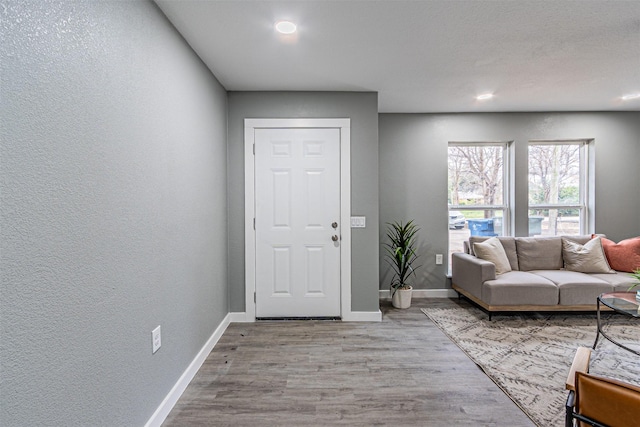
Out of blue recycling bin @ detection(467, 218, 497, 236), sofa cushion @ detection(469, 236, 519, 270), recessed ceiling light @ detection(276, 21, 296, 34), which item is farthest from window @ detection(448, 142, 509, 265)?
recessed ceiling light @ detection(276, 21, 296, 34)

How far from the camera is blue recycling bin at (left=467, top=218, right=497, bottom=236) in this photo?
14.9 ft

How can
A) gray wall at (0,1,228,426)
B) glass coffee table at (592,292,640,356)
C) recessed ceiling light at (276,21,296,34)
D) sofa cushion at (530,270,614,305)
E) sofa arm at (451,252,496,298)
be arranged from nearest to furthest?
gray wall at (0,1,228,426) → recessed ceiling light at (276,21,296,34) → glass coffee table at (592,292,640,356) → sofa cushion at (530,270,614,305) → sofa arm at (451,252,496,298)

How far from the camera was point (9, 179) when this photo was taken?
0.96 m

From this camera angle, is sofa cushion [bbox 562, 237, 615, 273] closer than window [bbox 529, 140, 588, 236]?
Yes

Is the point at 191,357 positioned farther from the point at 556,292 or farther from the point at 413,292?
the point at 556,292

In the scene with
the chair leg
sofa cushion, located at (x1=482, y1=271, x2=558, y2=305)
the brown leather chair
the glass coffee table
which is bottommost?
sofa cushion, located at (x1=482, y1=271, x2=558, y2=305)

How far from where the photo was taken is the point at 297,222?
350 centimetres

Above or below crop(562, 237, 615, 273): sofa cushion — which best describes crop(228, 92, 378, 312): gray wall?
above

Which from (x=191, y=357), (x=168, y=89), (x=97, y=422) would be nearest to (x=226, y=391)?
(x=191, y=357)

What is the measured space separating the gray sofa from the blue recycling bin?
53 cm

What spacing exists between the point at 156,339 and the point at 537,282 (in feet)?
11.9

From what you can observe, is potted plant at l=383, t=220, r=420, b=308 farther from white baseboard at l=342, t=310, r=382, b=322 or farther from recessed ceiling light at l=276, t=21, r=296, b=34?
recessed ceiling light at l=276, t=21, r=296, b=34

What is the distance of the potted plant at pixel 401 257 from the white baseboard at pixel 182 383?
2.11 metres

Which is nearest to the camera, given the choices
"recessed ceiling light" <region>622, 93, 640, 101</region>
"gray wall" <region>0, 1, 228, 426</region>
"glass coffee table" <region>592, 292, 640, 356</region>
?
"gray wall" <region>0, 1, 228, 426</region>
